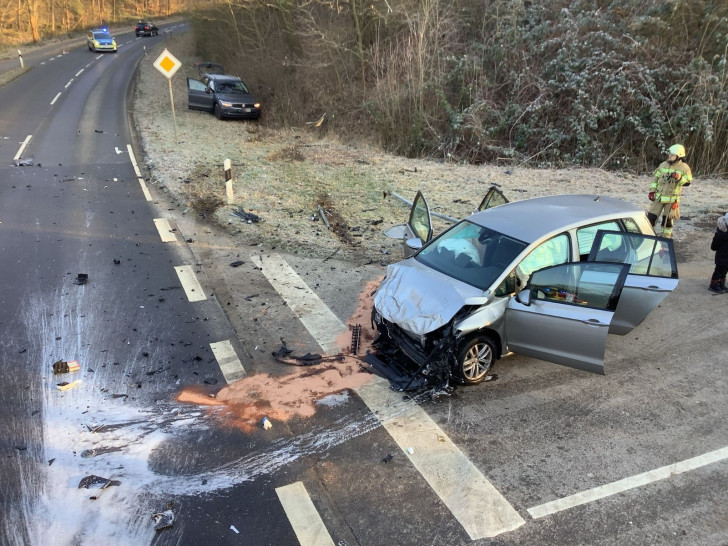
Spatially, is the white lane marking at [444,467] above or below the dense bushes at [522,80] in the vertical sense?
below

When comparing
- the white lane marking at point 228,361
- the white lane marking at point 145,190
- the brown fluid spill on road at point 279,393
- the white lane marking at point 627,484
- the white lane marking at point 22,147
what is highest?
the white lane marking at point 22,147

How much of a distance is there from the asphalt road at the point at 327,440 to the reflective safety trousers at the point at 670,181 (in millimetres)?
1601

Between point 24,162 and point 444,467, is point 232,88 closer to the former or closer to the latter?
point 24,162

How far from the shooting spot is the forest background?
48.1 feet

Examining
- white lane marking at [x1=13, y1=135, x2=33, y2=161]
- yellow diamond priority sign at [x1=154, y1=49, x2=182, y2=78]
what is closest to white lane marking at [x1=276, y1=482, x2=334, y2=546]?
yellow diamond priority sign at [x1=154, y1=49, x2=182, y2=78]

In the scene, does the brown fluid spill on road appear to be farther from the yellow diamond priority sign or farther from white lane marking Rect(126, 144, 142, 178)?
the yellow diamond priority sign

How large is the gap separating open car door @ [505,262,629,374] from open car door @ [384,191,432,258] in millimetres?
1655

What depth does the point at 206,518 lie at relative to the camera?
3752 mm

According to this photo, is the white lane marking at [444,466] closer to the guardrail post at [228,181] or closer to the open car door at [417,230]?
the open car door at [417,230]

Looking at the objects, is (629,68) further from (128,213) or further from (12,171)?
(12,171)

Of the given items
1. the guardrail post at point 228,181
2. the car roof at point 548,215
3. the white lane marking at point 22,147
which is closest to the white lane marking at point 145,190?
the guardrail post at point 228,181

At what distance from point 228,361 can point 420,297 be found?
2.31m

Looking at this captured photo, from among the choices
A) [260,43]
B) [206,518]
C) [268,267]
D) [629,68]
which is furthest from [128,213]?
[260,43]

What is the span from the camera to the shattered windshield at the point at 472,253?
5.34 metres
